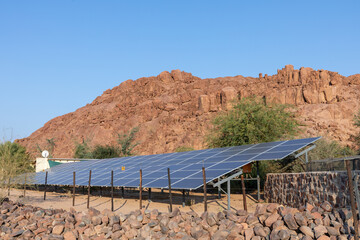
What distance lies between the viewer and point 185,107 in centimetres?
10769

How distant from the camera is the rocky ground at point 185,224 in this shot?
9906 millimetres

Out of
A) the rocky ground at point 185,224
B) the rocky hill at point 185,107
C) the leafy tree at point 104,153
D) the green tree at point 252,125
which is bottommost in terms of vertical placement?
the rocky ground at point 185,224

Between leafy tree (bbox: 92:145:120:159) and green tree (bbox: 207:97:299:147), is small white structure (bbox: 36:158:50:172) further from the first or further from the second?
green tree (bbox: 207:97:299:147)

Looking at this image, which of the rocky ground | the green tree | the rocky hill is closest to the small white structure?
the green tree

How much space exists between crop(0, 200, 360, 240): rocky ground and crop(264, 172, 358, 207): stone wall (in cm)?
170

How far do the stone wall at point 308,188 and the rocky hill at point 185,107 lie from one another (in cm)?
5629

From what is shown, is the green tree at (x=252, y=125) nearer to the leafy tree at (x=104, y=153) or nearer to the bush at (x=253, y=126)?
the bush at (x=253, y=126)

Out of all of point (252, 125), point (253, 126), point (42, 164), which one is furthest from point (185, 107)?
point (253, 126)

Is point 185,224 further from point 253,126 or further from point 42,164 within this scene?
point 42,164

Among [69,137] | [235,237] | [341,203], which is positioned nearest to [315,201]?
[341,203]

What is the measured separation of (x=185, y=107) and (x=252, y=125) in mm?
78752

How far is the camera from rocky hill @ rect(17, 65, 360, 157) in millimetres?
84500

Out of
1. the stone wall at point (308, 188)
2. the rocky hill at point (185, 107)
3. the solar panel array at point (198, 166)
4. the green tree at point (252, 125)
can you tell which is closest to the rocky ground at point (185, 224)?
the stone wall at point (308, 188)

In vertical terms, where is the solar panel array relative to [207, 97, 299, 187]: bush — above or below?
below
